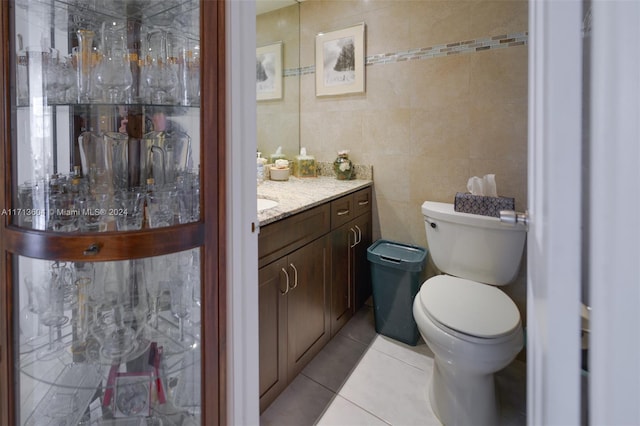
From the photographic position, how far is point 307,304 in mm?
1659

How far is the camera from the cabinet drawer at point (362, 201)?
2123mm

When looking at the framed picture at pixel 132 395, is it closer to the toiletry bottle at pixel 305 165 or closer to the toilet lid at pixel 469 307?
the toilet lid at pixel 469 307

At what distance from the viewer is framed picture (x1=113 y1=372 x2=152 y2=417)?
103 cm

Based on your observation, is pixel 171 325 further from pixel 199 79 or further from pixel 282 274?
pixel 199 79

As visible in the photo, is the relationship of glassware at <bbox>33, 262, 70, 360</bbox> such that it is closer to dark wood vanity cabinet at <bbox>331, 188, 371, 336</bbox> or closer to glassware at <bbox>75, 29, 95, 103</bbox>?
glassware at <bbox>75, 29, 95, 103</bbox>

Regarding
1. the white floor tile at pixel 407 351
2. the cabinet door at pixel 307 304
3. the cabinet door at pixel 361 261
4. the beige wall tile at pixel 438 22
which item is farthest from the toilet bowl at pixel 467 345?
the beige wall tile at pixel 438 22

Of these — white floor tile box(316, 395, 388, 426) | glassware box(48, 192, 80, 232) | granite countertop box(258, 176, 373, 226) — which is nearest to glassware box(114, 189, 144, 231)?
glassware box(48, 192, 80, 232)

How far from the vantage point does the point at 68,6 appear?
0.96 m

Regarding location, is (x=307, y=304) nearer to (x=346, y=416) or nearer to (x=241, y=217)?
(x=346, y=416)

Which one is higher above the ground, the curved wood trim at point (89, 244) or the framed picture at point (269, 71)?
the framed picture at point (269, 71)

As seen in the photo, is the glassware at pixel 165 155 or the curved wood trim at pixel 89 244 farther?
the glassware at pixel 165 155

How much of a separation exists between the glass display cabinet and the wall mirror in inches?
58.3

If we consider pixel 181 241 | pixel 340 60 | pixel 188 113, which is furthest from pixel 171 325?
pixel 340 60

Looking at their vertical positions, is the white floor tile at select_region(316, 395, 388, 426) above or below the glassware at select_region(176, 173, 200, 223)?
below
